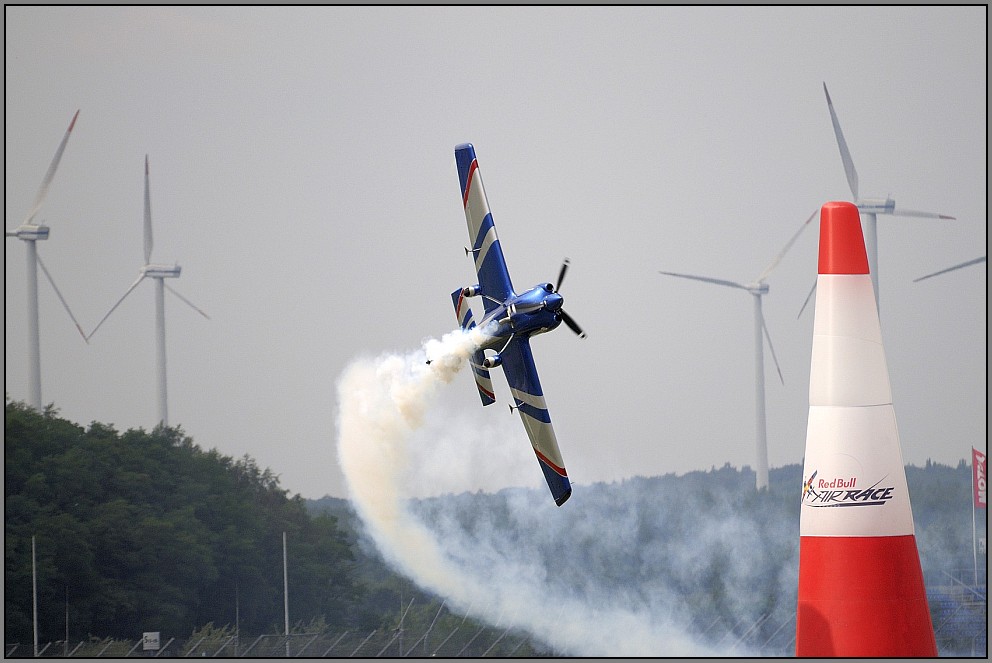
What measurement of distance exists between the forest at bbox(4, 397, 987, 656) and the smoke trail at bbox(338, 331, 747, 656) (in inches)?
6.8

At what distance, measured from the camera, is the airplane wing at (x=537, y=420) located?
31641mm

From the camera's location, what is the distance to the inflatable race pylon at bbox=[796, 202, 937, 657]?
24953 millimetres

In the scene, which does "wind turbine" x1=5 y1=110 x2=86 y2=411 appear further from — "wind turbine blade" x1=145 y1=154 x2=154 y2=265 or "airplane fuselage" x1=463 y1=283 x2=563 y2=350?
"airplane fuselage" x1=463 y1=283 x2=563 y2=350

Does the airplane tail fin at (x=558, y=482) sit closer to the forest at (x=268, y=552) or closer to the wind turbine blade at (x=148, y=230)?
the forest at (x=268, y=552)

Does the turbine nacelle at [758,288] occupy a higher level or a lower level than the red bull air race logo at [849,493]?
higher

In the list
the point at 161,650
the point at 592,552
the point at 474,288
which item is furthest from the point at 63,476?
the point at 474,288

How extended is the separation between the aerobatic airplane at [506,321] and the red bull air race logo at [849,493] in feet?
20.2

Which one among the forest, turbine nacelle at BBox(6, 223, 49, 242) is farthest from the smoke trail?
turbine nacelle at BBox(6, 223, 49, 242)

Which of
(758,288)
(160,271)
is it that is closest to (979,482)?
(758,288)

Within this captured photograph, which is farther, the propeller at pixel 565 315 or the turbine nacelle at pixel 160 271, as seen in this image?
the turbine nacelle at pixel 160 271

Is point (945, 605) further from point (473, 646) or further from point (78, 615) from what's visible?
point (78, 615)

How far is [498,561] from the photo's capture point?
4381cm

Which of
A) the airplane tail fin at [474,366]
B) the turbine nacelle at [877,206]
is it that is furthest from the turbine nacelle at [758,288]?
the airplane tail fin at [474,366]

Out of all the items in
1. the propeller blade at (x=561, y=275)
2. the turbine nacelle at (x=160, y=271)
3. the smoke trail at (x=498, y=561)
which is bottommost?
the smoke trail at (x=498, y=561)
